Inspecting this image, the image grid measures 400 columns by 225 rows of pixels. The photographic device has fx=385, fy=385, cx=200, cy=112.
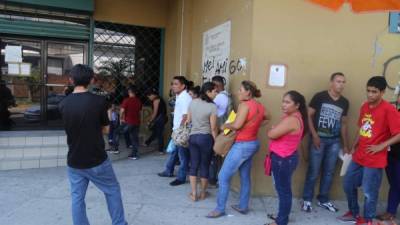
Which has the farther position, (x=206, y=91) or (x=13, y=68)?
(x=13, y=68)

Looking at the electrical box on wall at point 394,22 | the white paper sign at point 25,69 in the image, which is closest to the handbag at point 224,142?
the electrical box on wall at point 394,22

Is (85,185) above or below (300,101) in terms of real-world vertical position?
below

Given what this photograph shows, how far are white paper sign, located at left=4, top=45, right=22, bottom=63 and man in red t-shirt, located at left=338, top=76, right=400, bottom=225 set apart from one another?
23.3 feet

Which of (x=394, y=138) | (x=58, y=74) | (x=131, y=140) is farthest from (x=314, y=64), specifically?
(x=58, y=74)

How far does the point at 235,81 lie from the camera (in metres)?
5.68

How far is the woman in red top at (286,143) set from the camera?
396 cm

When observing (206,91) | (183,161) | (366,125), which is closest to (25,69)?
(183,161)

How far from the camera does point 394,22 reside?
5.31 metres

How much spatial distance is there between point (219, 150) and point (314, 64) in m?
1.83

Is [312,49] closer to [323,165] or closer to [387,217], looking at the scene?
[323,165]

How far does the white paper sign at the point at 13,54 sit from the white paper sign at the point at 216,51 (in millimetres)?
4170

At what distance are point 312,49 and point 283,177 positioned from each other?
2046 millimetres

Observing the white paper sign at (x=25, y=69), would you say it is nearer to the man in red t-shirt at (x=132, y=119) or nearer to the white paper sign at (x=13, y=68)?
the white paper sign at (x=13, y=68)

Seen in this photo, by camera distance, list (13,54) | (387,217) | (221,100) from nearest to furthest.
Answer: (387,217), (221,100), (13,54)
